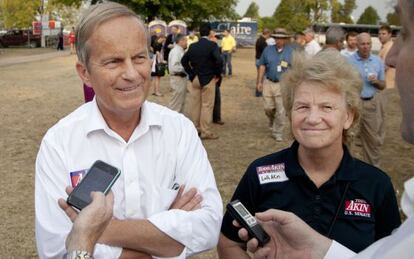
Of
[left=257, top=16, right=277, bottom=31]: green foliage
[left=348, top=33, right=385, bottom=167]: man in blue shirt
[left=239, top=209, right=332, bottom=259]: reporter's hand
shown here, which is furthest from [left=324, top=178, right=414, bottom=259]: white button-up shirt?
[left=257, top=16, right=277, bottom=31]: green foliage

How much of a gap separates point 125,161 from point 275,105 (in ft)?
23.6

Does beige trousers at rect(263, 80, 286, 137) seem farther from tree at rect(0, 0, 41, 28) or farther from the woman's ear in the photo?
tree at rect(0, 0, 41, 28)

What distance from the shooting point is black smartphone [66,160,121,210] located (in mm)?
1765

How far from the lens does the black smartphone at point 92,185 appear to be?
176 centimetres

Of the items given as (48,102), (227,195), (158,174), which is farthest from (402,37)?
(48,102)

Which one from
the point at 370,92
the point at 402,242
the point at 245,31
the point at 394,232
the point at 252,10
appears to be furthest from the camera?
the point at 252,10

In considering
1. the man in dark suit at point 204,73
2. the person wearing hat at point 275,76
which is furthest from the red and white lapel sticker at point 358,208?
the man in dark suit at point 204,73

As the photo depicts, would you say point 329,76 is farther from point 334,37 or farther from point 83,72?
point 334,37

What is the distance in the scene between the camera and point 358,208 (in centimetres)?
214

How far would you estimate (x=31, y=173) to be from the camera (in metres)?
6.85

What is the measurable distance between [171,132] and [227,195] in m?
3.96

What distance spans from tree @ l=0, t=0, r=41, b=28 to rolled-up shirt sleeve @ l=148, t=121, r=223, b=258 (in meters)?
52.3

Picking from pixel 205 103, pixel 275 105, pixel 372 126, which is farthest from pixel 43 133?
pixel 372 126

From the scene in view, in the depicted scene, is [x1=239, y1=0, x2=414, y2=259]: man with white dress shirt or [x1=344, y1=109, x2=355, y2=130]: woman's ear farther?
[x1=344, y1=109, x2=355, y2=130]: woman's ear
